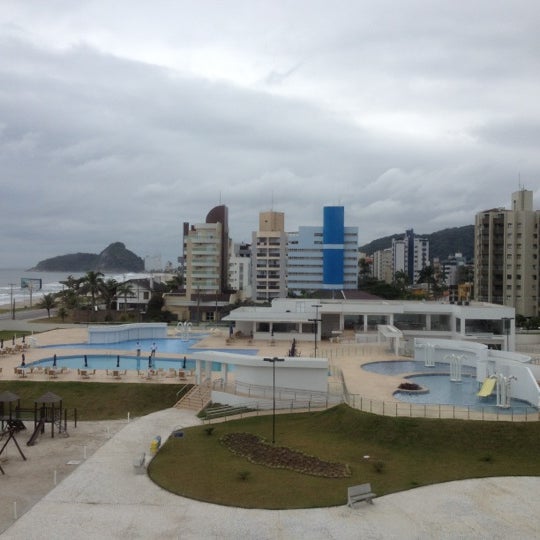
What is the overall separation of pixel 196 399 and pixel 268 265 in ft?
284

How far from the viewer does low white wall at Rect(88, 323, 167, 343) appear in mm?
56812

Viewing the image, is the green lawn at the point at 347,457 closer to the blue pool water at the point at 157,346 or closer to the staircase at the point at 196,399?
the staircase at the point at 196,399

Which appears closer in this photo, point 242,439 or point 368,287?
point 242,439

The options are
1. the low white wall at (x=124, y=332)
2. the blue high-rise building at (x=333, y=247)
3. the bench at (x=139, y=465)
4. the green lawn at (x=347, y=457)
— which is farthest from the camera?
the blue high-rise building at (x=333, y=247)

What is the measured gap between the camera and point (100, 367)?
146ft

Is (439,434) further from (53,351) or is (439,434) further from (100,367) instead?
(53,351)

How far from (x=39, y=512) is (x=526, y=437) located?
66.6ft

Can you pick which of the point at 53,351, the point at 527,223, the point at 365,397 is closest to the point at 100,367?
the point at 53,351

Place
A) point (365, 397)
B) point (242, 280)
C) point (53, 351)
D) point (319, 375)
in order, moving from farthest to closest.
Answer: point (242, 280), point (53, 351), point (319, 375), point (365, 397)

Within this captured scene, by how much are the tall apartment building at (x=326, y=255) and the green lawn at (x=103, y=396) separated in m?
83.1

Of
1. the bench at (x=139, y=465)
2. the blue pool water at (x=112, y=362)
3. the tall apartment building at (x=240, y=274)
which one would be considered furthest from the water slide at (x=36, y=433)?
the tall apartment building at (x=240, y=274)

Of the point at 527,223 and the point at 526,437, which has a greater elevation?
the point at 527,223

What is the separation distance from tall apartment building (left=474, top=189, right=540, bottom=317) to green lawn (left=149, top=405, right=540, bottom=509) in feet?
240

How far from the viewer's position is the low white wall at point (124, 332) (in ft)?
186
